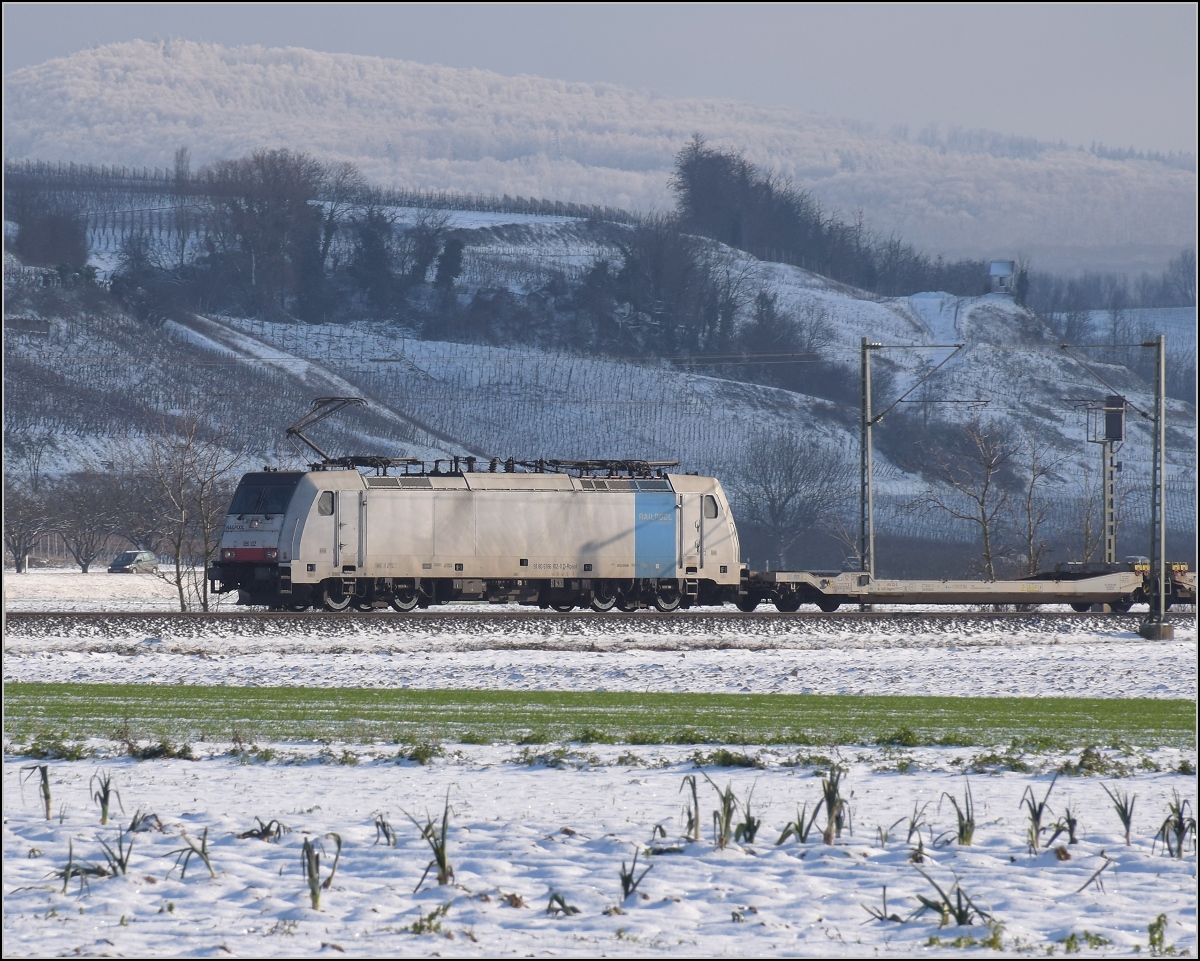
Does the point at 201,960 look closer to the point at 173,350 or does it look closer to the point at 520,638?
the point at 520,638

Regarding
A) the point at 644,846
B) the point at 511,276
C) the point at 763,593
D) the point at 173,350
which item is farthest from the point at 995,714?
the point at 511,276

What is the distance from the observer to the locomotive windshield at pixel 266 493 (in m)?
37.8

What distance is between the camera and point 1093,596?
42406 millimetres

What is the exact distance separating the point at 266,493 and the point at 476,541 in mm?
5788

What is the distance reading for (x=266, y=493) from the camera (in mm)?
38156

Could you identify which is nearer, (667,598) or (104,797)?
(104,797)

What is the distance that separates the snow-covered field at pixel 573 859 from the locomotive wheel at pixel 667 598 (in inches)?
970

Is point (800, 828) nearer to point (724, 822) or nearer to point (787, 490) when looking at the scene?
point (724, 822)

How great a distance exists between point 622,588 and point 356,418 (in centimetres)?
8752

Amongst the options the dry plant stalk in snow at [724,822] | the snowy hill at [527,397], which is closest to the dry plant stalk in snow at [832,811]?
the dry plant stalk in snow at [724,822]

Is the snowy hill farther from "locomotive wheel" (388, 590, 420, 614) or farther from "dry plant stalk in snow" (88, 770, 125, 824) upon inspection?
"dry plant stalk in snow" (88, 770, 125, 824)

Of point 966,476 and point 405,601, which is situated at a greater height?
point 966,476

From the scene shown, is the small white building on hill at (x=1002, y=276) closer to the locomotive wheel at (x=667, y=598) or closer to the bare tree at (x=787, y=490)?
the bare tree at (x=787, y=490)

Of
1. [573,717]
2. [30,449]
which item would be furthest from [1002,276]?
[573,717]
